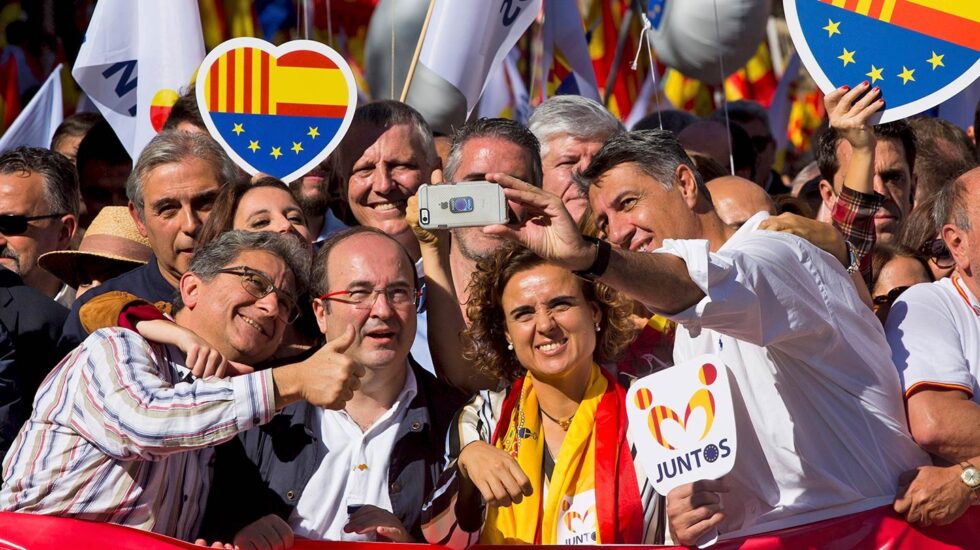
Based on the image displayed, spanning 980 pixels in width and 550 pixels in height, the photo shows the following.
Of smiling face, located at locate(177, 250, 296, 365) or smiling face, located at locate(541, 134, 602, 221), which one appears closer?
smiling face, located at locate(177, 250, 296, 365)

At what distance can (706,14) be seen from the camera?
8.61 meters

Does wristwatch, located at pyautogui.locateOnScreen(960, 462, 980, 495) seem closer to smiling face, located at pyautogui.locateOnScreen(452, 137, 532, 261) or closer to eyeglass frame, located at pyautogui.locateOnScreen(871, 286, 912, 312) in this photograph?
eyeglass frame, located at pyautogui.locateOnScreen(871, 286, 912, 312)

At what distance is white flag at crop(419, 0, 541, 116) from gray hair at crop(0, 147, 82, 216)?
1928mm

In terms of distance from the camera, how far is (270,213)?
5.54m

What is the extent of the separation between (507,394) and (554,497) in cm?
48

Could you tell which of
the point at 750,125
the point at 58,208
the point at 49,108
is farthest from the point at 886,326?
the point at 49,108

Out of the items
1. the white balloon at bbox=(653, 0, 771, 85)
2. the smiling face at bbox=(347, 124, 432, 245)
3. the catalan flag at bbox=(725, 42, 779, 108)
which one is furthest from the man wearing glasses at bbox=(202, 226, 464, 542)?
the catalan flag at bbox=(725, 42, 779, 108)

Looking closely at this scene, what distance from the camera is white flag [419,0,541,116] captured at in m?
7.02

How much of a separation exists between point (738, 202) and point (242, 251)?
1824mm

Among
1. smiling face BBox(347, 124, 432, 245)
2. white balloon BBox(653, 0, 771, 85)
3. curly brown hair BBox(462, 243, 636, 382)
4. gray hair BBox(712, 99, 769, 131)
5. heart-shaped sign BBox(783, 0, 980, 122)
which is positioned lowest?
curly brown hair BBox(462, 243, 636, 382)

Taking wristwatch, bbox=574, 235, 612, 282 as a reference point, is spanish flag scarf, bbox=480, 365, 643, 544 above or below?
below

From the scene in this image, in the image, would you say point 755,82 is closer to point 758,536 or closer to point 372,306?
point 372,306

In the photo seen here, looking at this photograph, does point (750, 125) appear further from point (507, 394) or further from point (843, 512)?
point (843, 512)

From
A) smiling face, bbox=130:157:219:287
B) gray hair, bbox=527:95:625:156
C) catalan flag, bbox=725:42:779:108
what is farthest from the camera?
catalan flag, bbox=725:42:779:108
